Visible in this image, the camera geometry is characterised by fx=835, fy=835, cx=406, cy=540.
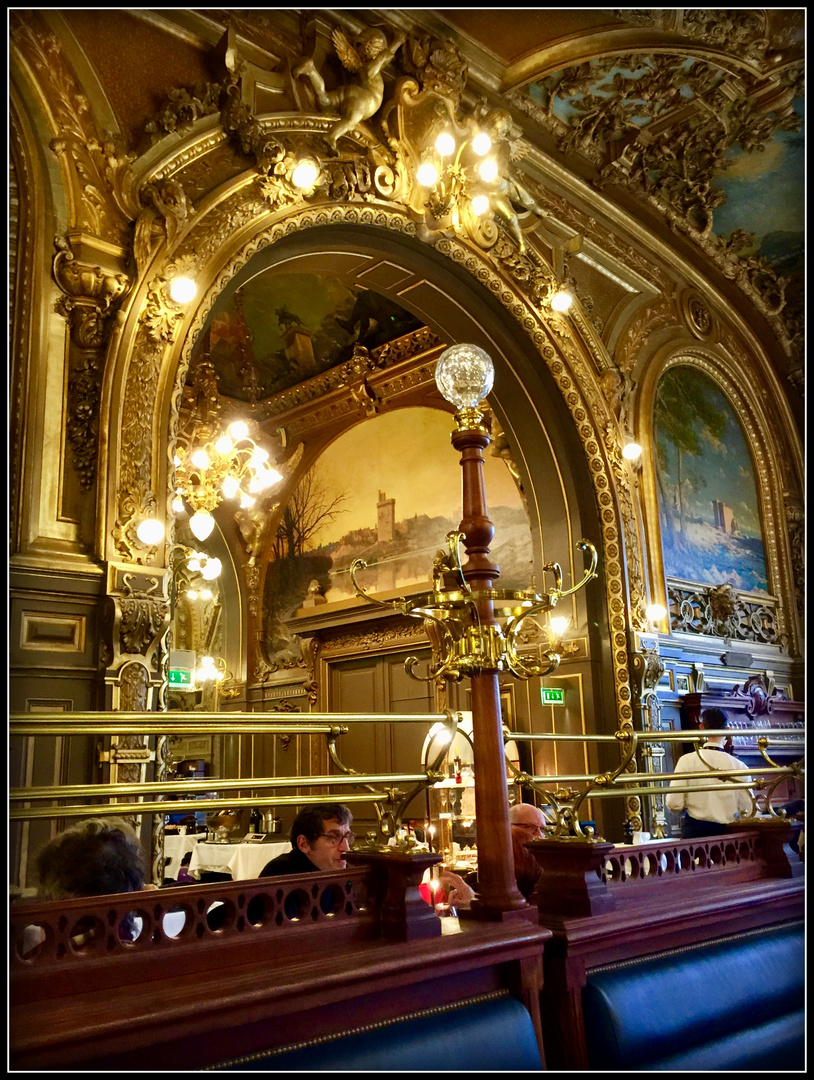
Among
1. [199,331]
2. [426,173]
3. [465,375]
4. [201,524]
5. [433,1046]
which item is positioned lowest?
[433,1046]

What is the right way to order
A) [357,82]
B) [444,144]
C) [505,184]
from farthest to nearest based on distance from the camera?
1. [505,184]
2. [444,144]
3. [357,82]

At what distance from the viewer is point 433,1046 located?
6.72 feet

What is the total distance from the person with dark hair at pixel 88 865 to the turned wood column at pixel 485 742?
1044 mm

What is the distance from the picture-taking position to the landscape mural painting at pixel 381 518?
452 inches

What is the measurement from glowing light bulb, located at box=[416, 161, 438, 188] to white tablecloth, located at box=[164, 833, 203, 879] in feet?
25.2

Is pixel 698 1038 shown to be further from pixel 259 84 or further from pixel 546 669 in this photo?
pixel 259 84

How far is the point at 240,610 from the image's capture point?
14695 millimetres

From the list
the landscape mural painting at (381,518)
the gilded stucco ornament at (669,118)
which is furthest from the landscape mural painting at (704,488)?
the gilded stucco ornament at (669,118)

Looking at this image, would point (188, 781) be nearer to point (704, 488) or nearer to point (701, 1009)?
point (701, 1009)

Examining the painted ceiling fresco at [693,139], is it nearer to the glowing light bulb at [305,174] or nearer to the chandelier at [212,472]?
the glowing light bulb at [305,174]

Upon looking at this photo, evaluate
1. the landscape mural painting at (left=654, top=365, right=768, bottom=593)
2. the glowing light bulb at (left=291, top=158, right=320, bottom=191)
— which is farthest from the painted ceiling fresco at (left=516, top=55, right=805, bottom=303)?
the glowing light bulb at (left=291, top=158, right=320, bottom=191)

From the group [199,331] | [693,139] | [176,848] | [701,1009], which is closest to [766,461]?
[693,139]

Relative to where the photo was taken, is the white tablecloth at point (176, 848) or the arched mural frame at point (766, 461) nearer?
the white tablecloth at point (176, 848)

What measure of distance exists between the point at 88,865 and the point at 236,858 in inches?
260
